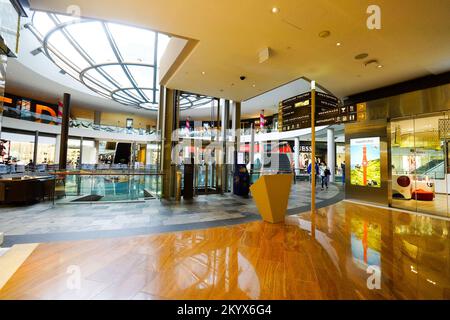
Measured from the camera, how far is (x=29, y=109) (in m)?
16.8

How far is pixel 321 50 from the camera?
438cm

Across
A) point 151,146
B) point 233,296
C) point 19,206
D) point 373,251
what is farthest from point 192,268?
point 151,146

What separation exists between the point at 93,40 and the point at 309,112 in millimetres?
8084

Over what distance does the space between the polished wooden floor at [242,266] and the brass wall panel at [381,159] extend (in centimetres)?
301

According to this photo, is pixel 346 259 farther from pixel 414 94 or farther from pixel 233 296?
pixel 414 94

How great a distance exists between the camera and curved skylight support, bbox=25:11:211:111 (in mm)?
6527

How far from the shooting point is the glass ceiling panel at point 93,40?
21.4ft

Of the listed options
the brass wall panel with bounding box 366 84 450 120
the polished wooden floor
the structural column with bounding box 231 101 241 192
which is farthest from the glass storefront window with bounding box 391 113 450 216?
the structural column with bounding box 231 101 241 192

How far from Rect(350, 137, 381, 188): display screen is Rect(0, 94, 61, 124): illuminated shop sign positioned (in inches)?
812

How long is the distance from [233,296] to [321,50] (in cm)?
492

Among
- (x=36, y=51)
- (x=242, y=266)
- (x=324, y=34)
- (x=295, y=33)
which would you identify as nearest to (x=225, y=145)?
(x=295, y=33)

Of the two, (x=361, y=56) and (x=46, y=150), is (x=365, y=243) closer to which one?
(x=361, y=56)

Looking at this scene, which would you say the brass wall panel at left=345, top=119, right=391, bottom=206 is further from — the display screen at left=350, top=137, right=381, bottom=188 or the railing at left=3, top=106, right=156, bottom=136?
the railing at left=3, top=106, right=156, bottom=136

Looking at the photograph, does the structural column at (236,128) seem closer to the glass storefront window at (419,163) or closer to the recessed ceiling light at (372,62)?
the recessed ceiling light at (372,62)
